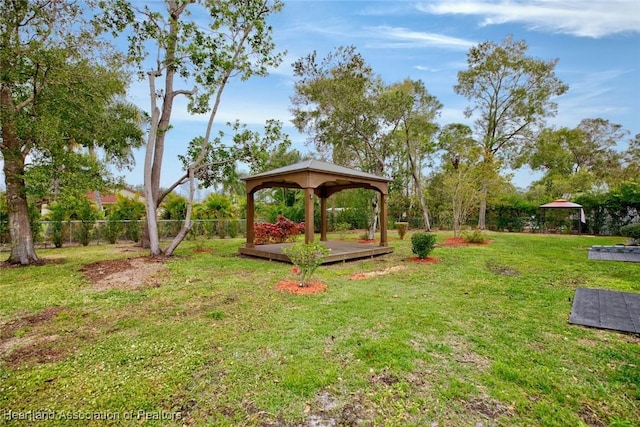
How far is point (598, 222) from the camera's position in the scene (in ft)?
53.1

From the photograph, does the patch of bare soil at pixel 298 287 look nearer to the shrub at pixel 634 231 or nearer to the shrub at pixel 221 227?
the shrub at pixel 221 227

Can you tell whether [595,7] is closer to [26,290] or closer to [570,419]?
[570,419]

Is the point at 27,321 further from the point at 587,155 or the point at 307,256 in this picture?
the point at 587,155

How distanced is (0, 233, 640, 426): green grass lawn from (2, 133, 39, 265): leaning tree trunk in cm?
285

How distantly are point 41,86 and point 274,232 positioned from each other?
8.10 meters

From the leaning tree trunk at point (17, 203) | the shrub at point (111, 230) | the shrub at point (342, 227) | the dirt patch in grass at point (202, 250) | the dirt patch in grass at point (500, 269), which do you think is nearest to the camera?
the dirt patch in grass at point (500, 269)

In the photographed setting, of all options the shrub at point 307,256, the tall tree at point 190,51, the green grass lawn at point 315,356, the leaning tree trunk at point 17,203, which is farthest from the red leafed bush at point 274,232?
the leaning tree trunk at point 17,203

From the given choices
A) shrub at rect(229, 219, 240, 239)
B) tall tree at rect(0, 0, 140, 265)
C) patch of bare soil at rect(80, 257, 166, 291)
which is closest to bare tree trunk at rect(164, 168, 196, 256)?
patch of bare soil at rect(80, 257, 166, 291)

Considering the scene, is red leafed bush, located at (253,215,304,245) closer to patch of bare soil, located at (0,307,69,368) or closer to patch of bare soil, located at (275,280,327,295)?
patch of bare soil, located at (275,280,327,295)

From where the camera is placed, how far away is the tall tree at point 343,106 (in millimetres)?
14609

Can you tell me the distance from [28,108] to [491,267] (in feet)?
41.4

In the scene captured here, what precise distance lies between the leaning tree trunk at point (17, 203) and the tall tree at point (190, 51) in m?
2.88

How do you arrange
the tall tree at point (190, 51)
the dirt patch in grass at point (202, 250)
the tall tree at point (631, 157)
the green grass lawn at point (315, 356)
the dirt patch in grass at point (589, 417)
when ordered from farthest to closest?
the tall tree at point (631, 157) → the dirt patch in grass at point (202, 250) → the tall tree at point (190, 51) → the green grass lawn at point (315, 356) → the dirt patch in grass at point (589, 417)

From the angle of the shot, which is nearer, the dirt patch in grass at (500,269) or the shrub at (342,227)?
the dirt patch in grass at (500,269)
